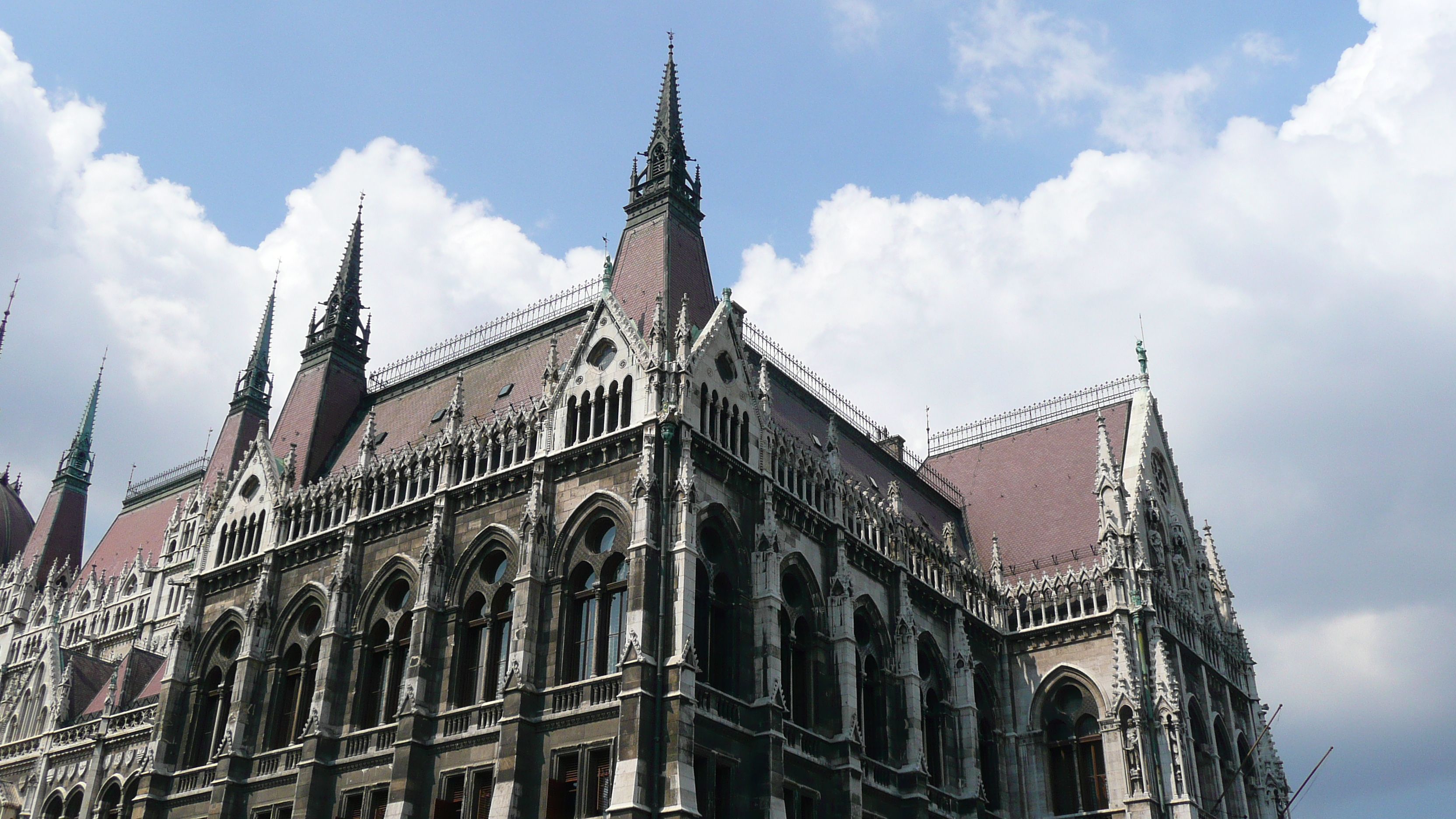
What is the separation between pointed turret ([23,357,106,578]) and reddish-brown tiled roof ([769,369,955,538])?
4980 centimetres

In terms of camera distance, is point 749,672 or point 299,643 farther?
point 299,643

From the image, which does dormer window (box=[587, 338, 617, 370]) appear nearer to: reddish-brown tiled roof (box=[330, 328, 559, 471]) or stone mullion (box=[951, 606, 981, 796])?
reddish-brown tiled roof (box=[330, 328, 559, 471])

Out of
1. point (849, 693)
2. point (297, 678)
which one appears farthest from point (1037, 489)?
point (297, 678)

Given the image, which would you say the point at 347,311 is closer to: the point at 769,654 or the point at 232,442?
the point at 232,442

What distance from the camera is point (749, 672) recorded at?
40.6 meters

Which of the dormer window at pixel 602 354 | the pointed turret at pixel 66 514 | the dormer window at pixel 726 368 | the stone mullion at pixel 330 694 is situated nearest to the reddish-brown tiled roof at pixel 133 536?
the pointed turret at pixel 66 514

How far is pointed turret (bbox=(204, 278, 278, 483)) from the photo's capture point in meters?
64.1

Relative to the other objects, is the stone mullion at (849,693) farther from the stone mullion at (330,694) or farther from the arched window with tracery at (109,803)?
the arched window with tracery at (109,803)

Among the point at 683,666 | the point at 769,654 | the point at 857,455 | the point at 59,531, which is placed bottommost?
the point at 683,666

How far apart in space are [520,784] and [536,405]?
12518 mm

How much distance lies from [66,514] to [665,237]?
192 ft

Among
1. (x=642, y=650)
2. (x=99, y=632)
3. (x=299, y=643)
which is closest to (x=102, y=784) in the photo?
(x=299, y=643)

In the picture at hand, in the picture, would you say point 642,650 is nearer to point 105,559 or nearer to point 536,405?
point 536,405

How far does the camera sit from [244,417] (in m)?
67.1
